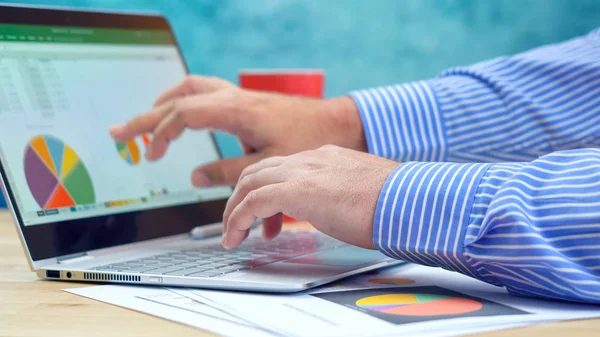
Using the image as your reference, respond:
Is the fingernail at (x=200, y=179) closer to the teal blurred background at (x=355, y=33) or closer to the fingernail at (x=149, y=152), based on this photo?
the fingernail at (x=149, y=152)

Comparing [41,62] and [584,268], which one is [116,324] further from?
[41,62]

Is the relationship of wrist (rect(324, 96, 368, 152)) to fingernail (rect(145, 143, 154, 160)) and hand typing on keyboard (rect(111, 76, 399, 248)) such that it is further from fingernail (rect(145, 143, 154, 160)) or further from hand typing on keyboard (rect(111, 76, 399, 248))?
fingernail (rect(145, 143, 154, 160))

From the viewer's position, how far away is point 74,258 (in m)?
0.79

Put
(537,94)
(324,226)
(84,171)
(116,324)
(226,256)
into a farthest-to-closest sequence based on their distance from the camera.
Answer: (537,94) < (84,171) < (226,256) < (324,226) < (116,324)

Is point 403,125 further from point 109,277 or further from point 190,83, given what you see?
point 109,277

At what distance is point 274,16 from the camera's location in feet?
5.00

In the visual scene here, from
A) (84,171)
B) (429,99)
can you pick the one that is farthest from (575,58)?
(84,171)

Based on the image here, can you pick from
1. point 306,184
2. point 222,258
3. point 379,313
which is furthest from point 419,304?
point 222,258

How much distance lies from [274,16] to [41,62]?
72cm

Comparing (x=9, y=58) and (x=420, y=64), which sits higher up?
(x=9, y=58)

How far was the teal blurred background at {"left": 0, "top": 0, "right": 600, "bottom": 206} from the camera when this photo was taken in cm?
144

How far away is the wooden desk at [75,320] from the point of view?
0.49 metres

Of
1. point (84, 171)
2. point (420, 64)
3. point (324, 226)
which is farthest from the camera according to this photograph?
point (420, 64)

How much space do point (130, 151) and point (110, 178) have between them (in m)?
0.07
